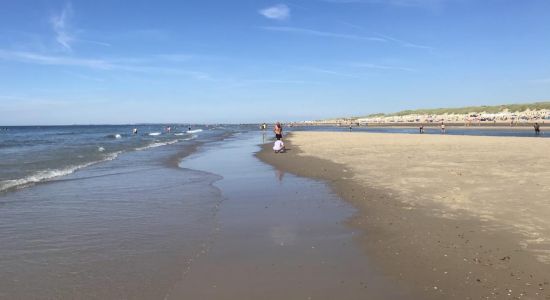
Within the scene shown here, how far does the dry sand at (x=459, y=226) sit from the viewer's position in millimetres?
5910

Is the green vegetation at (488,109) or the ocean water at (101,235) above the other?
the green vegetation at (488,109)

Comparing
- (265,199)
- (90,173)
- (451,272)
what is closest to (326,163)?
(265,199)

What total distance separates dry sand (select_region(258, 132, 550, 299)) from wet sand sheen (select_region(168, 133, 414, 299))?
476 millimetres

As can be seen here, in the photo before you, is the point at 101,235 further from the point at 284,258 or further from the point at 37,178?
the point at 37,178

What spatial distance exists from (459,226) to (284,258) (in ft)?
12.8

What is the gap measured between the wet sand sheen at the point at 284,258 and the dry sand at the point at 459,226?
0.48 metres

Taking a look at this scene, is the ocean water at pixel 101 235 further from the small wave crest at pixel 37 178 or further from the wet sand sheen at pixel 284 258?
the wet sand sheen at pixel 284 258

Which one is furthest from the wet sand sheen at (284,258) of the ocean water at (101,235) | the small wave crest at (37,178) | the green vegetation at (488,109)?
the green vegetation at (488,109)

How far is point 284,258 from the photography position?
704 cm

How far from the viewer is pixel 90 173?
20125 mm

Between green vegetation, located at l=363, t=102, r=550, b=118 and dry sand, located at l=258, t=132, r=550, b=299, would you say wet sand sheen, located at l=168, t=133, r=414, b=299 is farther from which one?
green vegetation, located at l=363, t=102, r=550, b=118

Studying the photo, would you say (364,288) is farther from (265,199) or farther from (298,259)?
(265,199)

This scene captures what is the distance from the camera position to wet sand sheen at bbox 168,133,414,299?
18.8 ft

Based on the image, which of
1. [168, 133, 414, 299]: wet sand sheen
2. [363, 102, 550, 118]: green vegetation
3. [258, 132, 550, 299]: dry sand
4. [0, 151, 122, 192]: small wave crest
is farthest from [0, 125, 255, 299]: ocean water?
[363, 102, 550, 118]: green vegetation
